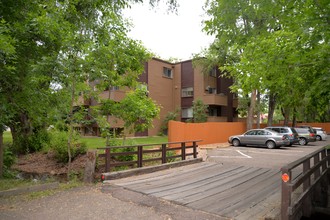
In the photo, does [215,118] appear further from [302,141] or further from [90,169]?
[90,169]

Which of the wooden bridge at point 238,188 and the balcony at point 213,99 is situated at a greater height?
the balcony at point 213,99

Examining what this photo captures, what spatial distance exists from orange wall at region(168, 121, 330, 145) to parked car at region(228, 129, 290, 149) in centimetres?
226

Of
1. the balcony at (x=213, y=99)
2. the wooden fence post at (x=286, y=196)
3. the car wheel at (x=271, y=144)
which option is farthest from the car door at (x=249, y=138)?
the wooden fence post at (x=286, y=196)

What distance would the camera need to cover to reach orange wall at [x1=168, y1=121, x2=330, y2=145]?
16.8 meters

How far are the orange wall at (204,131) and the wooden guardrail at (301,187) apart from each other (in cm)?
810

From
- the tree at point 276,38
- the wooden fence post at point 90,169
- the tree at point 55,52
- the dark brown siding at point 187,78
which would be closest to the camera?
the tree at point 55,52

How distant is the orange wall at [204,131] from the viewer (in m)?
16.8

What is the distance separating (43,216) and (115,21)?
7.50 meters

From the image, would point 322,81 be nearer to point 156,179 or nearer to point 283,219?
point 283,219

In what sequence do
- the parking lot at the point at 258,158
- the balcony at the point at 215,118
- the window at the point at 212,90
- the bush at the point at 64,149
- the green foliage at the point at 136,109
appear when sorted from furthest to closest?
the window at the point at 212,90 → the balcony at the point at 215,118 → the bush at the point at 64,149 → the parking lot at the point at 258,158 → the green foliage at the point at 136,109

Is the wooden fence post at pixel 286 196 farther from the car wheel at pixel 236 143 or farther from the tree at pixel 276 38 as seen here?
the car wheel at pixel 236 143

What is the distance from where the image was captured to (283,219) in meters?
4.70

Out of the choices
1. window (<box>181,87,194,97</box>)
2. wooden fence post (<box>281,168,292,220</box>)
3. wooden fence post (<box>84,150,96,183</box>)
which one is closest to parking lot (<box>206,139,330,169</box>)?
wooden fence post (<box>84,150,96,183</box>)

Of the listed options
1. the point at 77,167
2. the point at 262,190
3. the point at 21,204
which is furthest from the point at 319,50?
the point at 77,167
